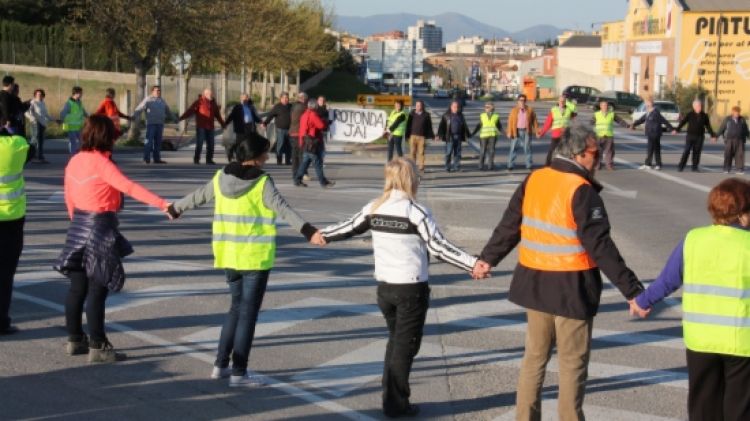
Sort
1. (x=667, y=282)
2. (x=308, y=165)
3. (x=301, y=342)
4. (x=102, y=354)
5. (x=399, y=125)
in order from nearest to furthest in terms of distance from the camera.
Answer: (x=667, y=282) → (x=102, y=354) → (x=301, y=342) → (x=308, y=165) → (x=399, y=125)

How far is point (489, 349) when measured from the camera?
28.4 ft

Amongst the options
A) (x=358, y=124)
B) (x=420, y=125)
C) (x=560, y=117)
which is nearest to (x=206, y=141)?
(x=420, y=125)

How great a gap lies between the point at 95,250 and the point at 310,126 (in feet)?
43.8

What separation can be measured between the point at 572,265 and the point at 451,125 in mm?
20264

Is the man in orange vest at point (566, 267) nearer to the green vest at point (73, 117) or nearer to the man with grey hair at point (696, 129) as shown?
the green vest at point (73, 117)

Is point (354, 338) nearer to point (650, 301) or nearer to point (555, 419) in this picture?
point (555, 419)

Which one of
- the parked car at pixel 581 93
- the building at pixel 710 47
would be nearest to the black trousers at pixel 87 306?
the building at pixel 710 47

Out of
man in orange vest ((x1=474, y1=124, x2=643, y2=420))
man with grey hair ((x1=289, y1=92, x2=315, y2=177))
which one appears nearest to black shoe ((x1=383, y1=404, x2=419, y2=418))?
man in orange vest ((x1=474, y1=124, x2=643, y2=420))

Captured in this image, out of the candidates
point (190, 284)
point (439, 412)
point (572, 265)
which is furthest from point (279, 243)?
point (572, 265)

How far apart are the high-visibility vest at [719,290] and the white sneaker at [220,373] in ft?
11.1

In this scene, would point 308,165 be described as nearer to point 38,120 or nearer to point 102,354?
point 38,120

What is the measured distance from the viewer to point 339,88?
88.4 m

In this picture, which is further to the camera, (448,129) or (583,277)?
(448,129)

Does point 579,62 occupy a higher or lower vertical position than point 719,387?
higher
